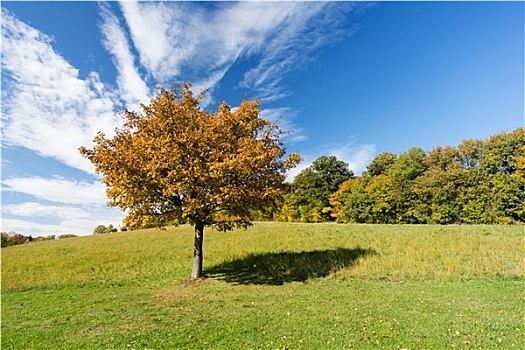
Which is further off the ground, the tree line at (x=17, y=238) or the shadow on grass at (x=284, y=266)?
the tree line at (x=17, y=238)

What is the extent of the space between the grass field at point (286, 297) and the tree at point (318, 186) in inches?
1721

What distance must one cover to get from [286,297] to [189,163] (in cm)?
803

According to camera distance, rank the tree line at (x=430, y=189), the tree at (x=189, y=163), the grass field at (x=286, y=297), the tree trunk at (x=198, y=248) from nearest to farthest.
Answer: the grass field at (x=286, y=297)
the tree at (x=189, y=163)
the tree trunk at (x=198, y=248)
the tree line at (x=430, y=189)

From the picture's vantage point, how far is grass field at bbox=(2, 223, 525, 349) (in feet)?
28.7

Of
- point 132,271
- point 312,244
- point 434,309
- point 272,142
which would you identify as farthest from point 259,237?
point 434,309

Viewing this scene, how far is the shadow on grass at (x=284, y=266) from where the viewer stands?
17.2m

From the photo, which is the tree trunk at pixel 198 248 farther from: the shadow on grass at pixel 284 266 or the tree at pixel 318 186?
the tree at pixel 318 186

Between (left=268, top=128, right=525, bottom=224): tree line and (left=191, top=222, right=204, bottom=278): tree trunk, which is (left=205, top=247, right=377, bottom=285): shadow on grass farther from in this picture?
(left=268, top=128, right=525, bottom=224): tree line

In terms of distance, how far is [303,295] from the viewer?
1333 cm

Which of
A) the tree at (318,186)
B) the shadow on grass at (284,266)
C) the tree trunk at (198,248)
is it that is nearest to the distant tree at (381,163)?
the tree at (318,186)

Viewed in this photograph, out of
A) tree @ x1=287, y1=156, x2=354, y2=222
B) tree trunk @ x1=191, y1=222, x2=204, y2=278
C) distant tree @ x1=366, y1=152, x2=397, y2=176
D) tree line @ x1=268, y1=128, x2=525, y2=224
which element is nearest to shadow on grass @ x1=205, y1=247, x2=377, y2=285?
tree trunk @ x1=191, y1=222, x2=204, y2=278

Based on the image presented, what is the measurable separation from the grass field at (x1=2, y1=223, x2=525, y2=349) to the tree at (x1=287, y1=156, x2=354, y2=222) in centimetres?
4373

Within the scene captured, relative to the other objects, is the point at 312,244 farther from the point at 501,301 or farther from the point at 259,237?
the point at 501,301

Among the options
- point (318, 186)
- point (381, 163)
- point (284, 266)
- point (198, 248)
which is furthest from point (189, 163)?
point (381, 163)
